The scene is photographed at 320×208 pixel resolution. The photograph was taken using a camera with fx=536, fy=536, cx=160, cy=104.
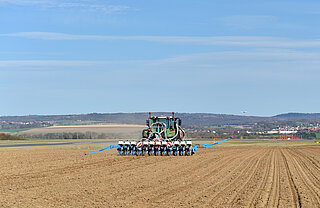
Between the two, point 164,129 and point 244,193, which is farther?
point 164,129

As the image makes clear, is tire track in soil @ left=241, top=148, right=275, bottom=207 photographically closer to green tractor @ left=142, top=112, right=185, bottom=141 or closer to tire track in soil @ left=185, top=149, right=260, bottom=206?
tire track in soil @ left=185, top=149, right=260, bottom=206

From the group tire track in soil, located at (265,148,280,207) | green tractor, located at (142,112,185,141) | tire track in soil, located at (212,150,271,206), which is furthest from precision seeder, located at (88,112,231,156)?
tire track in soil, located at (212,150,271,206)

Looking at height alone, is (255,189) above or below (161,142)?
below

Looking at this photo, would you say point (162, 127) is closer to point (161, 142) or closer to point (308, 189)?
point (161, 142)

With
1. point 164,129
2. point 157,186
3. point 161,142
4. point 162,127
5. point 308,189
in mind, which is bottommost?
point 308,189

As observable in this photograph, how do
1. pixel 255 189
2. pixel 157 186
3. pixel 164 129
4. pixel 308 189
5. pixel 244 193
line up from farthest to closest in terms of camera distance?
pixel 164 129 → pixel 157 186 → pixel 308 189 → pixel 255 189 → pixel 244 193

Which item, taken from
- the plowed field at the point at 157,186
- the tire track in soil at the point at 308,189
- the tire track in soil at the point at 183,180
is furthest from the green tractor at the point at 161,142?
the tire track in soil at the point at 308,189

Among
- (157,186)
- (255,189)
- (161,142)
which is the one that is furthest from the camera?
(161,142)

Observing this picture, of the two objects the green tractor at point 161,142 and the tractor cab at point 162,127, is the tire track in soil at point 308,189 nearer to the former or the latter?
the green tractor at point 161,142

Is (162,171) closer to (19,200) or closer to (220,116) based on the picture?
(19,200)

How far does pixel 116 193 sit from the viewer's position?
14594 mm

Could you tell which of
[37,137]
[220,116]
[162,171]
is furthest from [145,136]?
[220,116]

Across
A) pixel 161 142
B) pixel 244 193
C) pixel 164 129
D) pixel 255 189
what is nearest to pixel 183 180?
pixel 255 189

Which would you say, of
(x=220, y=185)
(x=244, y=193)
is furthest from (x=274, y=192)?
(x=220, y=185)
